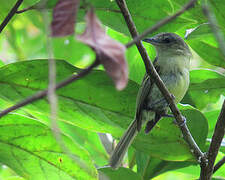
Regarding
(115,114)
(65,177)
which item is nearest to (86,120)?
(115,114)

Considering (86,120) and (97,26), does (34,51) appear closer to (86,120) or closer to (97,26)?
(86,120)

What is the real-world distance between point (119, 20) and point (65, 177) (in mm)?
936

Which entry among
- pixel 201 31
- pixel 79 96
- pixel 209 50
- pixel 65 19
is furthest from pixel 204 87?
pixel 65 19

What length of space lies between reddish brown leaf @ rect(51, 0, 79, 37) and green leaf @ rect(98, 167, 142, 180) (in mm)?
1710

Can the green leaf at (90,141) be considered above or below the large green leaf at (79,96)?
below

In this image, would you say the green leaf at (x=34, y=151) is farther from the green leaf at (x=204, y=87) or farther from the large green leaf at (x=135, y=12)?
the green leaf at (x=204, y=87)

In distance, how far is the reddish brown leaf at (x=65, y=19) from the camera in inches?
27.1

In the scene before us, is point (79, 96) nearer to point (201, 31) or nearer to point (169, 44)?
point (201, 31)

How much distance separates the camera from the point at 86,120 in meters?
2.03

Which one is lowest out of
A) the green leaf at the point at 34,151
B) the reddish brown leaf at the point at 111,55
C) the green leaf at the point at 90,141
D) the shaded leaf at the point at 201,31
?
the green leaf at the point at 90,141

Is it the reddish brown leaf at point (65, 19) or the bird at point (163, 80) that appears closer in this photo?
the reddish brown leaf at point (65, 19)

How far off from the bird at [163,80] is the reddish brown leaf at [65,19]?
2100 mm

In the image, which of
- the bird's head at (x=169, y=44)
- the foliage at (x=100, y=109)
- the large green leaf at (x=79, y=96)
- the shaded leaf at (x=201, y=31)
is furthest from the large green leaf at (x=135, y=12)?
the bird's head at (x=169, y=44)

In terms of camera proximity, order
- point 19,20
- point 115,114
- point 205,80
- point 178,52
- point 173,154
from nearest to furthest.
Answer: point 115,114 < point 173,154 < point 205,80 < point 178,52 < point 19,20
